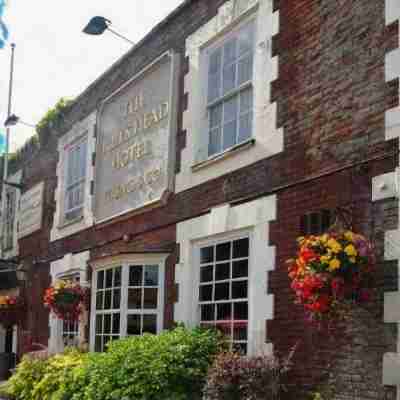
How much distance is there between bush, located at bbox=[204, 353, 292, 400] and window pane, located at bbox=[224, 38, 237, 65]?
4242mm

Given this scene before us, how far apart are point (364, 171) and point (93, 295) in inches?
267

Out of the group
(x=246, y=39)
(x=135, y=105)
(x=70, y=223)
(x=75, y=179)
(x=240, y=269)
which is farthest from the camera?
(x=75, y=179)

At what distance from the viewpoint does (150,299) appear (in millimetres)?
11688

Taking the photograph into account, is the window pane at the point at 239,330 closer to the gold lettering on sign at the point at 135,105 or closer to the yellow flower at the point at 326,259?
the yellow flower at the point at 326,259

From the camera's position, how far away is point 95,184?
1451cm

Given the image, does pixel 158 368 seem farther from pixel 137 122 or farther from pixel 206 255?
pixel 137 122

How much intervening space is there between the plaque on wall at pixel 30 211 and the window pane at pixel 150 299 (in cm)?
689

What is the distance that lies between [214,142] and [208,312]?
236cm

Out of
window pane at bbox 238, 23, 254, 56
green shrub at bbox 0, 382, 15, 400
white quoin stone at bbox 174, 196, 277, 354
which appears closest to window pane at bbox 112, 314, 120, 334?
white quoin stone at bbox 174, 196, 277, 354

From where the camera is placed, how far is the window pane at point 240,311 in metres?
9.53

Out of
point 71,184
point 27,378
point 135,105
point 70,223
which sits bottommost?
point 27,378

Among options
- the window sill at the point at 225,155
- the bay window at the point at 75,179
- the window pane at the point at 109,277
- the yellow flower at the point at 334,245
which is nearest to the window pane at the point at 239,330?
the window sill at the point at 225,155

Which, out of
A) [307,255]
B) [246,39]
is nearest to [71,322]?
[246,39]

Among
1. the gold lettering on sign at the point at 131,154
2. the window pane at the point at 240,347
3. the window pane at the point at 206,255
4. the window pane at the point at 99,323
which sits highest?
the gold lettering on sign at the point at 131,154
